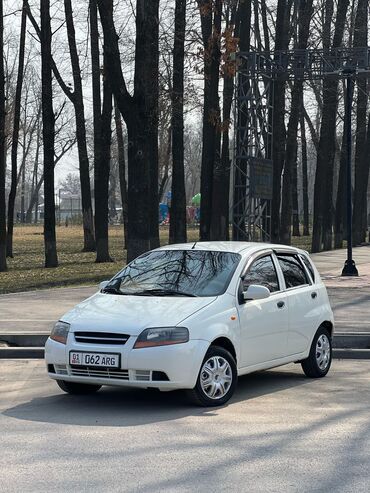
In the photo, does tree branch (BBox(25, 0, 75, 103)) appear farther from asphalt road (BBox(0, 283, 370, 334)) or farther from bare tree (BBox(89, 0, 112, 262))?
asphalt road (BBox(0, 283, 370, 334))

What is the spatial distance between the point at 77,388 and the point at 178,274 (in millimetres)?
1572

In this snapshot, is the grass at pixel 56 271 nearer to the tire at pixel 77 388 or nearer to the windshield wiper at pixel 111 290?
the windshield wiper at pixel 111 290

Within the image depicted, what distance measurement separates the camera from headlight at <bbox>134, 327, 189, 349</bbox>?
332 inches

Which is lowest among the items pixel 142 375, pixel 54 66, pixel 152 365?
pixel 142 375

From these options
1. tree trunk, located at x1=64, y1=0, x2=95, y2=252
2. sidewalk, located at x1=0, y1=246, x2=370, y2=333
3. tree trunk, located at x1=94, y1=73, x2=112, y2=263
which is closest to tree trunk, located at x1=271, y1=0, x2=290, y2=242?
tree trunk, located at x1=94, y1=73, x2=112, y2=263

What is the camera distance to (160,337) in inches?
333

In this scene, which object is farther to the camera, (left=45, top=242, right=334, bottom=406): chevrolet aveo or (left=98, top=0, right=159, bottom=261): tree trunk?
(left=98, top=0, right=159, bottom=261): tree trunk

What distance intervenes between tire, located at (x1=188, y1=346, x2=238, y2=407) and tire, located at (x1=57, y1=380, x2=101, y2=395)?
129 centimetres

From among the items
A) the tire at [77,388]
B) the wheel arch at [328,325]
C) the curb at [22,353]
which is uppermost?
the wheel arch at [328,325]

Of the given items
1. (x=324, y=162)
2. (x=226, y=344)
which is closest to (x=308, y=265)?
(x=226, y=344)

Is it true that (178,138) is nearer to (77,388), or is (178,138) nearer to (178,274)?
(178,274)

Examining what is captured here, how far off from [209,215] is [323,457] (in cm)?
2558

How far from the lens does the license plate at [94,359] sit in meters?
8.48

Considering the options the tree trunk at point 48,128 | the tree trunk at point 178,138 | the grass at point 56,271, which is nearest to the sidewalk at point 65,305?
the grass at point 56,271
